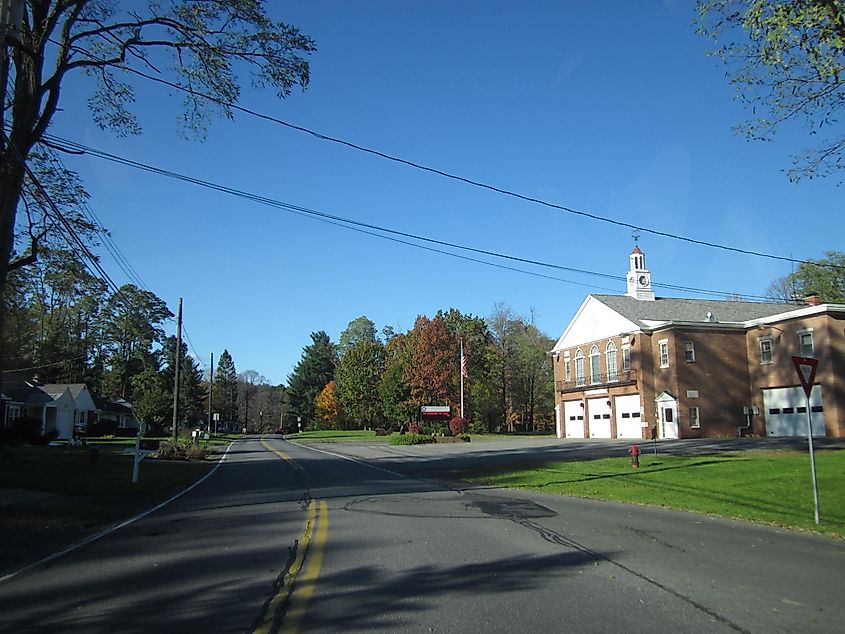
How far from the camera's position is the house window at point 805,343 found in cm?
4056

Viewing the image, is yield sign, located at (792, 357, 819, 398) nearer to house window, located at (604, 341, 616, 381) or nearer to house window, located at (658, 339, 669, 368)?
house window, located at (658, 339, 669, 368)

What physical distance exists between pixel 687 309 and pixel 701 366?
786 centimetres

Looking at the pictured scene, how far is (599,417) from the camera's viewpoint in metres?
52.9

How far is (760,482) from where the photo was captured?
17.1 m

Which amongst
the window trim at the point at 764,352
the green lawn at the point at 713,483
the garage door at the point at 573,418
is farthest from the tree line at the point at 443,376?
the green lawn at the point at 713,483

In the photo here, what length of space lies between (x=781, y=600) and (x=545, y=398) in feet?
280

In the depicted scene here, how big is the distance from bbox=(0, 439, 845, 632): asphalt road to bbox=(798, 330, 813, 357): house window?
111 feet

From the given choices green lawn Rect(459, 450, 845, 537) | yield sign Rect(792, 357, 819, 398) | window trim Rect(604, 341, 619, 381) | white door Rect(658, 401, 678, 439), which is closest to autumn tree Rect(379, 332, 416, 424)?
window trim Rect(604, 341, 619, 381)

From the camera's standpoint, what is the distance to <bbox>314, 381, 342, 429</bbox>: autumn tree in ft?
355

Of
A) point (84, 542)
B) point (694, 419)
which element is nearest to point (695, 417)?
point (694, 419)

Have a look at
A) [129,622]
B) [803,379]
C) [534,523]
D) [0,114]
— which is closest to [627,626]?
[129,622]

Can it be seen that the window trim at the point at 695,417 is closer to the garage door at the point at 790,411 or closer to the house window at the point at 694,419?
the house window at the point at 694,419

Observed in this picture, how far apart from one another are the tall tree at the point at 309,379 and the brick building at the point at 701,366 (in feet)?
235

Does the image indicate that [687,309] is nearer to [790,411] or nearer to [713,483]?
[790,411]
